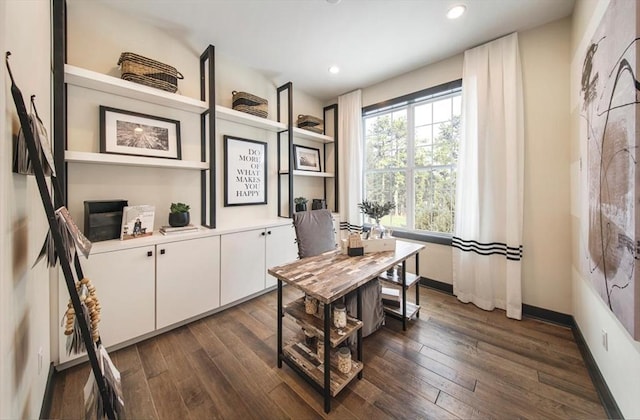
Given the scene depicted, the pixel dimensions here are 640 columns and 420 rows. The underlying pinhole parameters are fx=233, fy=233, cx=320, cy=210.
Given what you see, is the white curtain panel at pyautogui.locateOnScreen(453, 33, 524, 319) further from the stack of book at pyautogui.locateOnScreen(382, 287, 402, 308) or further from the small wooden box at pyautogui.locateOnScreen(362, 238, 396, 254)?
the small wooden box at pyautogui.locateOnScreen(362, 238, 396, 254)

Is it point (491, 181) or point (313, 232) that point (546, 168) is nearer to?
point (491, 181)

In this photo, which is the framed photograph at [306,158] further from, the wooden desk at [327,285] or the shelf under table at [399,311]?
the shelf under table at [399,311]

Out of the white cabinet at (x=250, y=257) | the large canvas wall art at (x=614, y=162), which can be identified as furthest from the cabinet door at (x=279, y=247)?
the large canvas wall art at (x=614, y=162)

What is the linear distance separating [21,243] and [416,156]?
11.5ft

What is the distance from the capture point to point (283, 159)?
345 centimetres

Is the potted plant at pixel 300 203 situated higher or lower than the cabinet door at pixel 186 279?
higher

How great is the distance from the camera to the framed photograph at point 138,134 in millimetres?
1984

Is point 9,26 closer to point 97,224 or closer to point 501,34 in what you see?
point 97,224

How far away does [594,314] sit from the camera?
163cm

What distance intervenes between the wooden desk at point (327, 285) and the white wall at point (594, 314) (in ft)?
3.90

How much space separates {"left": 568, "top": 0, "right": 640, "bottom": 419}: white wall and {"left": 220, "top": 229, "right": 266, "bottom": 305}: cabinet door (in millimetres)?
2682

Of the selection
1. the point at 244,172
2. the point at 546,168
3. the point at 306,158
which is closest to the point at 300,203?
the point at 306,158

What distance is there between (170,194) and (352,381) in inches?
91.6

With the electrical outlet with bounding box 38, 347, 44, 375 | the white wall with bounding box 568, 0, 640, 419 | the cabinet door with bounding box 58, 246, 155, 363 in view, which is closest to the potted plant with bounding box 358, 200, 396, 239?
the white wall with bounding box 568, 0, 640, 419
